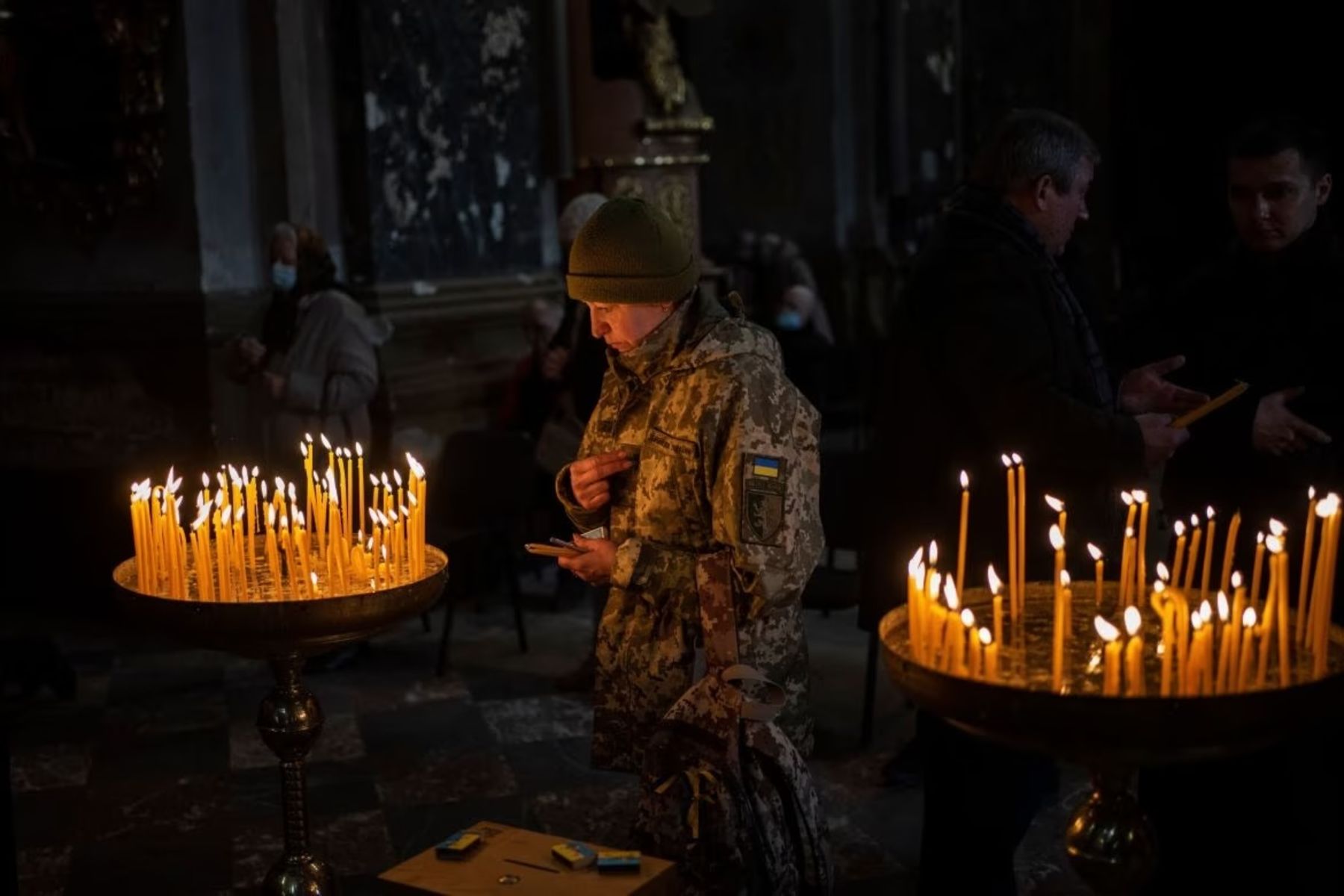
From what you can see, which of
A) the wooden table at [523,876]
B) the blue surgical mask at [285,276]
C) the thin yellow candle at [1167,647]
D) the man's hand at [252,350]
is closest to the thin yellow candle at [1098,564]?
the thin yellow candle at [1167,647]

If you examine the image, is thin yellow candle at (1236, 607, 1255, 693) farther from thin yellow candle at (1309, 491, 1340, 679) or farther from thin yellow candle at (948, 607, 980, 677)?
thin yellow candle at (948, 607, 980, 677)

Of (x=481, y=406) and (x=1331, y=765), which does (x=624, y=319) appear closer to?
(x=1331, y=765)

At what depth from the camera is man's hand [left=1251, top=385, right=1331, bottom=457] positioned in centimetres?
365

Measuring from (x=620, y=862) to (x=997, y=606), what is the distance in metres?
1.01

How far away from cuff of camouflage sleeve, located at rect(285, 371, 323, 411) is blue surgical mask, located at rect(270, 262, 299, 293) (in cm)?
40

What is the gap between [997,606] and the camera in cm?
258

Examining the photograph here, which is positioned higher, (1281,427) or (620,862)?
(1281,427)

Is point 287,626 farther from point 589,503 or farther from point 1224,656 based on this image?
point 1224,656

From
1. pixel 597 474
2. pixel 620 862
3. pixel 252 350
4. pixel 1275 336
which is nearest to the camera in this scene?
pixel 620 862

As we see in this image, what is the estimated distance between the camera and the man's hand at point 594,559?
132 inches

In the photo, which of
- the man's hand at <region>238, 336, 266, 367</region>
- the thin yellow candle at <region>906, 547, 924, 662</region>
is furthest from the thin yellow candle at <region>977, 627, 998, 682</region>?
the man's hand at <region>238, 336, 266, 367</region>

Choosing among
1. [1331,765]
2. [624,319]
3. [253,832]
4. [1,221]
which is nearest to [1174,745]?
[624,319]

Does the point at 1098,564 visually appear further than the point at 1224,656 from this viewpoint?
Yes

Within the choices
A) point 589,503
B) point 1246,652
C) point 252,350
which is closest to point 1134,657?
point 1246,652
